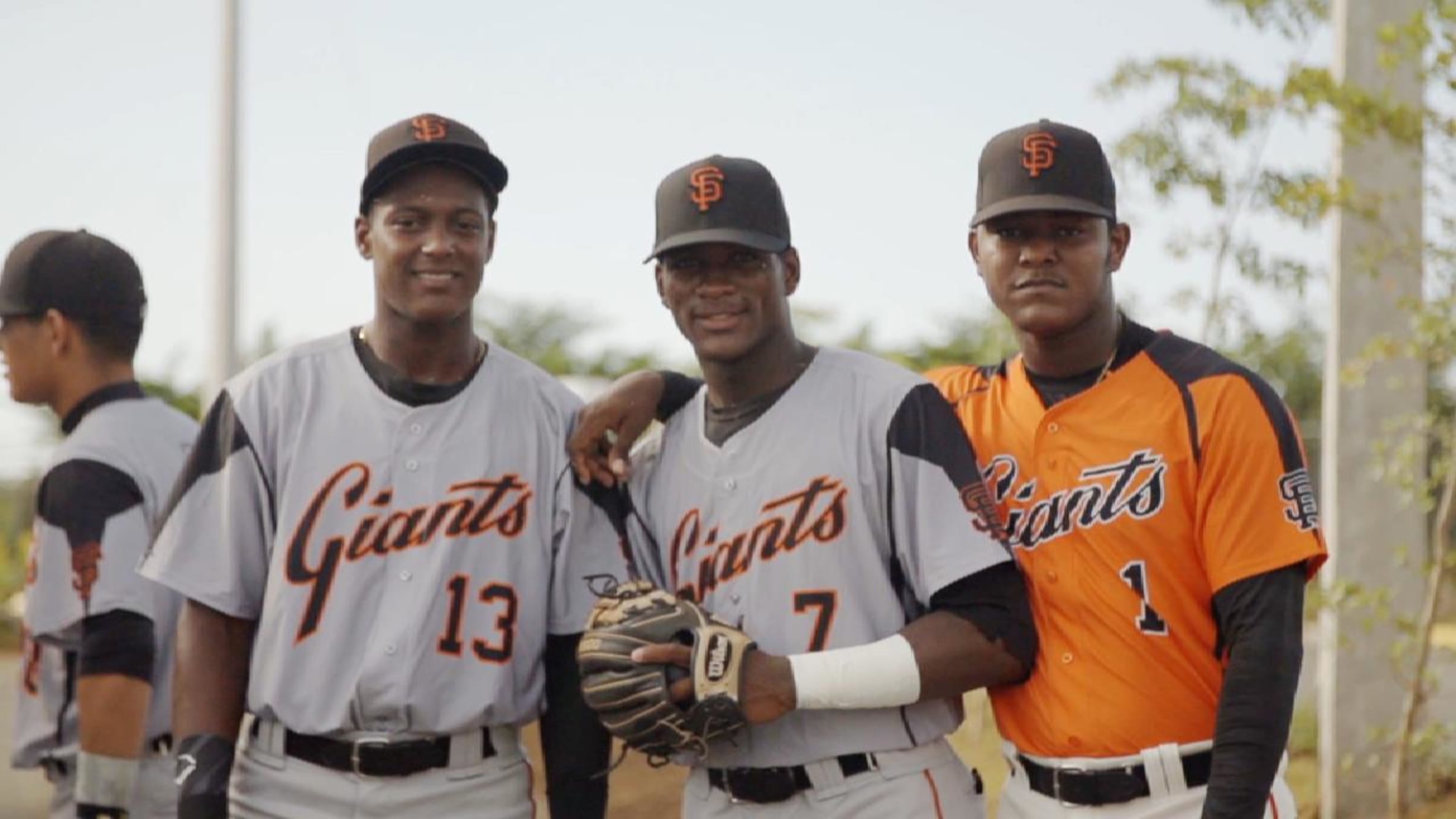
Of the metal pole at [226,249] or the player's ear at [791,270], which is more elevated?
the metal pole at [226,249]

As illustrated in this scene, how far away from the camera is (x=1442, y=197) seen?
22.3 ft

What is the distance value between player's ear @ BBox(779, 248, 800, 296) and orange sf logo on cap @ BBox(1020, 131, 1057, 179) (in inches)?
22.3

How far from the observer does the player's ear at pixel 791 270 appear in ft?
11.9

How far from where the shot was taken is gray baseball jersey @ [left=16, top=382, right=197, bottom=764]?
404cm

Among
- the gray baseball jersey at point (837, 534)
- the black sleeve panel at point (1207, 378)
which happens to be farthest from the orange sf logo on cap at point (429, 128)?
the black sleeve panel at point (1207, 378)

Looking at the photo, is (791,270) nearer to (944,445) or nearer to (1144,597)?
(944,445)

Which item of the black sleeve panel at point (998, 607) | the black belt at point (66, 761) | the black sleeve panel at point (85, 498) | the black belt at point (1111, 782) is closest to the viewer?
the black belt at point (1111, 782)

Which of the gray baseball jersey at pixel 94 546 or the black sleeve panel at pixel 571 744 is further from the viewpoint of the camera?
the gray baseball jersey at pixel 94 546

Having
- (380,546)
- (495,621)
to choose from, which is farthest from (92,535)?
(495,621)

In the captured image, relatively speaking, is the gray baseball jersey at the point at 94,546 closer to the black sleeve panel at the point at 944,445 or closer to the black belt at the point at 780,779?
the black belt at the point at 780,779

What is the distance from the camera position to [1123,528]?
10.7 ft

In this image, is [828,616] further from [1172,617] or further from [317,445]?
[317,445]

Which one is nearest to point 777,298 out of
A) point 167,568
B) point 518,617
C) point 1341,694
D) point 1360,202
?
point 518,617

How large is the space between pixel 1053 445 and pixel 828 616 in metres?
0.62
